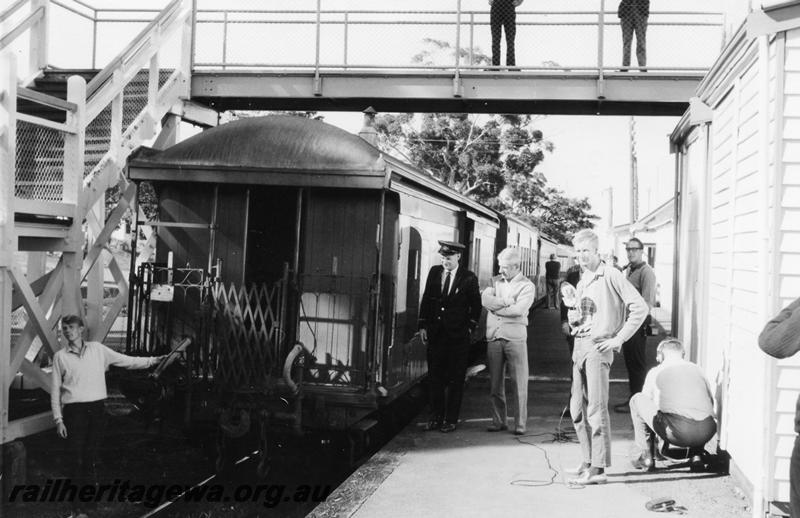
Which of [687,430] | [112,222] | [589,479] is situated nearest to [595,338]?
[687,430]

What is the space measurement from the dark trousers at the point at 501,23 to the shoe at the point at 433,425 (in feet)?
21.3

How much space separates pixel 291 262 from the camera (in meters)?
8.47

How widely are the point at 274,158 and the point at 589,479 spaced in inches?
159

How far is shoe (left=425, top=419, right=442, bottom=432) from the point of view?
841 centimetres

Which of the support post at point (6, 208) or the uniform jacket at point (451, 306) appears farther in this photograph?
the uniform jacket at point (451, 306)

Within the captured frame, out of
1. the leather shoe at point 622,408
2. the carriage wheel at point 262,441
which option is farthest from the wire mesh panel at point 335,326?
the leather shoe at point 622,408

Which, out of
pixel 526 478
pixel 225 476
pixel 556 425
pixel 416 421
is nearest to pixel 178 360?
pixel 225 476

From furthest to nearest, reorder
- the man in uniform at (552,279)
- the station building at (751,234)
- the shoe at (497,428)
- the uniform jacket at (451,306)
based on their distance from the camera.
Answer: the man in uniform at (552,279), the shoe at (497,428), the uniform jacket at (451,306), the station building at (751,234)

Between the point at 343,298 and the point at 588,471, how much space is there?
9.02 ft

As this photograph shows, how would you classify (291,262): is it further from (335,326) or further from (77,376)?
(77,376)

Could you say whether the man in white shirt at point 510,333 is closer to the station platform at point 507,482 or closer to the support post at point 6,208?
the station platform at point 507,482

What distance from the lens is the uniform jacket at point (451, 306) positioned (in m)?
8.27

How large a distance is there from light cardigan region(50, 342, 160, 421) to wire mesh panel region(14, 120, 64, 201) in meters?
2.01

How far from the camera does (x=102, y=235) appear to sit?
31.5 feet
